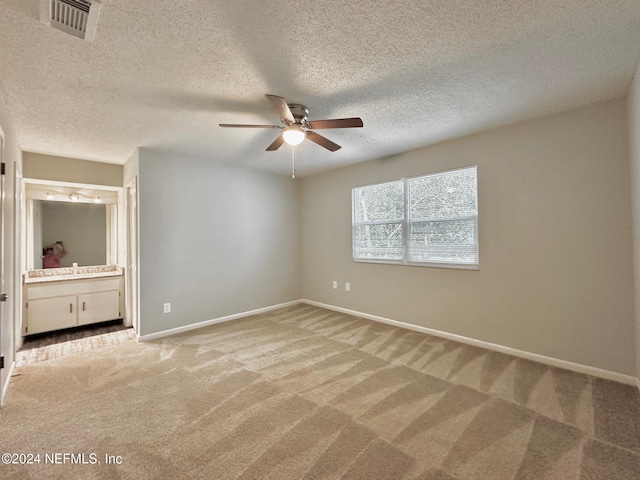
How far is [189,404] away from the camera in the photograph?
6.98 ft

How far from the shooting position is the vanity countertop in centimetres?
378

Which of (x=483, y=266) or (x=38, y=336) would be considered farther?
(x=38, y=336)

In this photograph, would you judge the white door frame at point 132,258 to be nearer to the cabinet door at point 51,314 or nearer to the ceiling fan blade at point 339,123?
the cabinet door at point 51,314

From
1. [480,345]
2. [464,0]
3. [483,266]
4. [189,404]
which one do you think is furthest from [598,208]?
[189,404]

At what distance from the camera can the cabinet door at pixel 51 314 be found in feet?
11.8

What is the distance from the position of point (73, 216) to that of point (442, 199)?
5538 millimetres

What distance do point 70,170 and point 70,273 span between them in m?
1.57

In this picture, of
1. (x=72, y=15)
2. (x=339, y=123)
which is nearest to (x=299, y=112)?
(x=339, y=123)

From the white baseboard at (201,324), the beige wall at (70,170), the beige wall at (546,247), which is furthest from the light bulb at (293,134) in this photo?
the beige wall at (70,170)

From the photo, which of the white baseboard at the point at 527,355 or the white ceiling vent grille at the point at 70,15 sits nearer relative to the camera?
the white ceiling vent grille at the point at 70,15

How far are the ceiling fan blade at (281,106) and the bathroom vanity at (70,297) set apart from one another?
390 centimetres

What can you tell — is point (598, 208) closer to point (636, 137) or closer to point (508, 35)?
point (636, 137)

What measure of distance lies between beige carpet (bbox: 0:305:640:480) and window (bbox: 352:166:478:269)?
47.7 inches

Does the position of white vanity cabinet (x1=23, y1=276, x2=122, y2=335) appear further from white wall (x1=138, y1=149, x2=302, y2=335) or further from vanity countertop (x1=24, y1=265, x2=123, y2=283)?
white wall (x1=138, y1=149, x2=302, y2=335)
